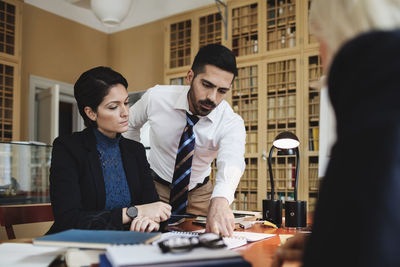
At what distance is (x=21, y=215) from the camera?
5.76 feet

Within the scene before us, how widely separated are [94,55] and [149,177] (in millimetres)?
4570

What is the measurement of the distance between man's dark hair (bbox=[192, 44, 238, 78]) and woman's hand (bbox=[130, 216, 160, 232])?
0.86m

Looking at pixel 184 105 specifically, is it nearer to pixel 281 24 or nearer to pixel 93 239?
pixel 93 239

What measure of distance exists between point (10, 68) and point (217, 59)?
11.7ft

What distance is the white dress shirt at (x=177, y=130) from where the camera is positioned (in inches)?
81.6

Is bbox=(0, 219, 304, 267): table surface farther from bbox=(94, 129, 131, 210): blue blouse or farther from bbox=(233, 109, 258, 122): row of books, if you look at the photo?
bbox=(233, 109, 258, 122): row of books

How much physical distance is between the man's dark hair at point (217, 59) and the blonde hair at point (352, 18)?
4.18 ft

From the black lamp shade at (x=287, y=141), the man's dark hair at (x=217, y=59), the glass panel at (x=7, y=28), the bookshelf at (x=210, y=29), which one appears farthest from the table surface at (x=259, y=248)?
the glass panel at (x=7, y=28)

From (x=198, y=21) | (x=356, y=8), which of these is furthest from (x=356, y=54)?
(x=198, y=21)

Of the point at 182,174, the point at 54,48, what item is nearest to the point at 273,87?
the point at 182,174

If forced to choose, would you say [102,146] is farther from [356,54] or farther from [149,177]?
[356,54]

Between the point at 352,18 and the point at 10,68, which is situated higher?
the point at 10,68

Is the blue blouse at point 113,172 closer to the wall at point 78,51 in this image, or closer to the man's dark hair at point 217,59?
the man's dark hair at point 217,59

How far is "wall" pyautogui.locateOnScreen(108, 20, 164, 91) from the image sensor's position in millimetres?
5570
